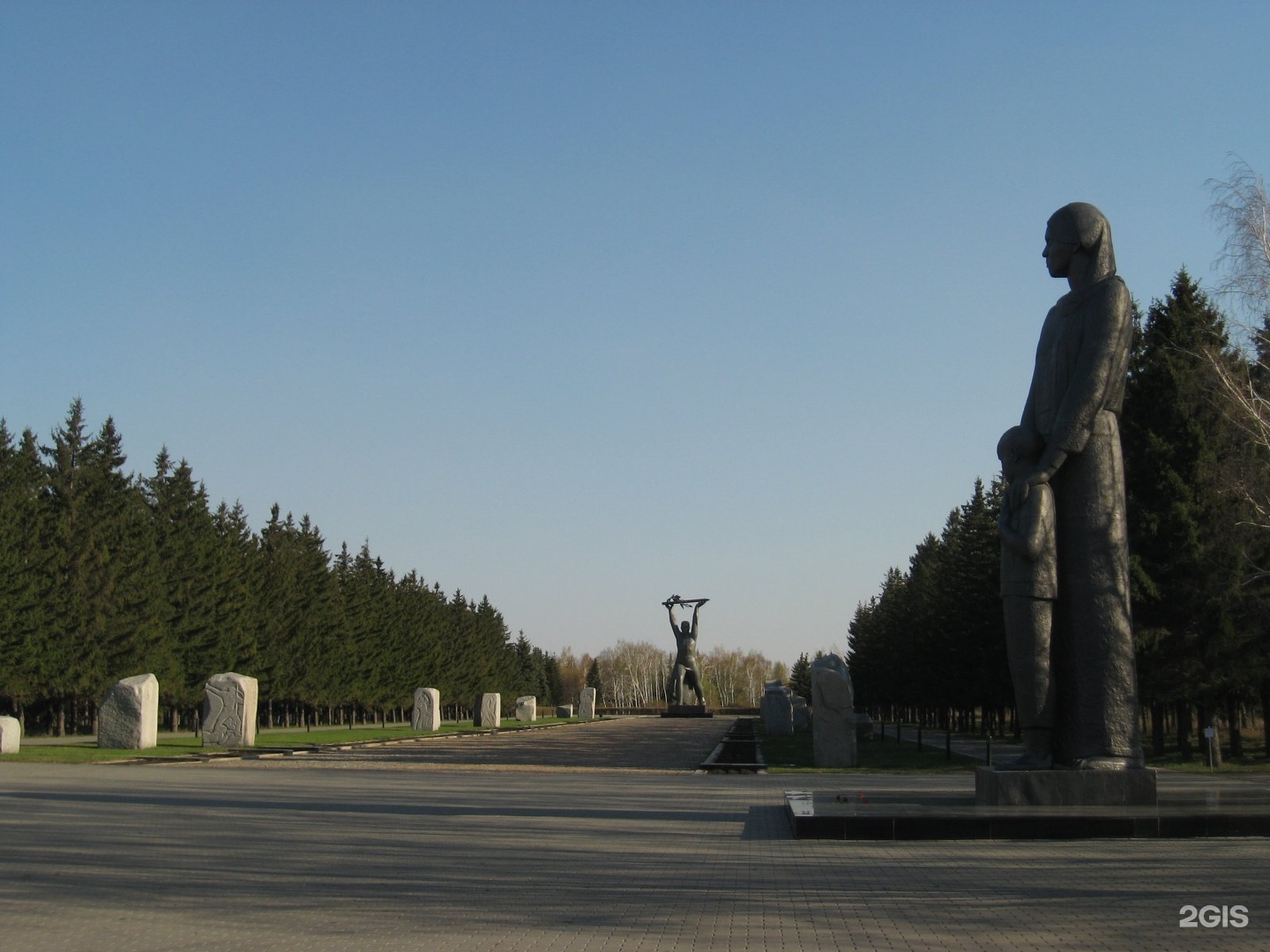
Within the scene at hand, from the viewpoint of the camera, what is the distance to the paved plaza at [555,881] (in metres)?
7.12

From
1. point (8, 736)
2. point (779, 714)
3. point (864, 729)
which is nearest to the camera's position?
point (8, 736)

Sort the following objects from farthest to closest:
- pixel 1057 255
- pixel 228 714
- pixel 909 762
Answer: pixel 228 714, pixel 909 762, pixel 1057 255

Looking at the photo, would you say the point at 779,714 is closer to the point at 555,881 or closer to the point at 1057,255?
the point at 1057,255

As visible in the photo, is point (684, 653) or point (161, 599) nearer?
point (161, 599)

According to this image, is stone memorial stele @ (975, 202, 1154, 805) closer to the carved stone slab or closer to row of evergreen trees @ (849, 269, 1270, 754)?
row of evergreen trees @ (849, 269, 1270, 754)

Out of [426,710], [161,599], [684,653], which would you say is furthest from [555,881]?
[684,653]

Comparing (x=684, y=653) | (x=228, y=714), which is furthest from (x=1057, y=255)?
(x=684, y=653)

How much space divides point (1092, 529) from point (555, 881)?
640 centimetres

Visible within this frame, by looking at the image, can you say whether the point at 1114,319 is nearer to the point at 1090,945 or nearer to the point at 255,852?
the point at 1090,945

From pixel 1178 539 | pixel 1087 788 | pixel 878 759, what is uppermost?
pixel 1178 539

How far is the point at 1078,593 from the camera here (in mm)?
11898

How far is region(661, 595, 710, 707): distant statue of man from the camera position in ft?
228

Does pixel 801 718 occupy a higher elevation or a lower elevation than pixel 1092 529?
lower

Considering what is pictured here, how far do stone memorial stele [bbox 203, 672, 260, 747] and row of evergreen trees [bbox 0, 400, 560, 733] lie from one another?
40.7 feet
